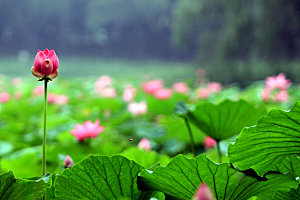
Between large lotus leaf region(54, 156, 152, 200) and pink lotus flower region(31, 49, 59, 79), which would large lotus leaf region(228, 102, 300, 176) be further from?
pink lotus flower region(31, 49, 59, 79)

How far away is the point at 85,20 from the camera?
18094 millimetres

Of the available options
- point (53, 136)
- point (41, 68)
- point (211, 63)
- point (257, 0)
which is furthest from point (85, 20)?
point (41, 68)

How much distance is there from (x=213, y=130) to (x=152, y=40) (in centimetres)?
1817

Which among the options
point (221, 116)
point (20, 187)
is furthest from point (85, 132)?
point (20, 187)

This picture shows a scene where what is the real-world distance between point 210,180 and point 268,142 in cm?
10

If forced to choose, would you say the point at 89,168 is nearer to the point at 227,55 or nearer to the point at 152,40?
the point at 227,55

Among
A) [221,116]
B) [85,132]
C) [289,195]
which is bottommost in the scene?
[289,195]

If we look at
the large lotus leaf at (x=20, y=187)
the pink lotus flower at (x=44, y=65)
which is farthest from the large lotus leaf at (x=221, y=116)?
the large lotus leaf at (x=20, y=187)

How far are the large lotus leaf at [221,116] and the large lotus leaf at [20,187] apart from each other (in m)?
0.38

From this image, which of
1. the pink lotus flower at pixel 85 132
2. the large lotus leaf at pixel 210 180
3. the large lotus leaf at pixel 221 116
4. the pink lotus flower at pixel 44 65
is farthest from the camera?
the pink lotus flower at pixel 85 132

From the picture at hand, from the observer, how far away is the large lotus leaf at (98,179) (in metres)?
0.46

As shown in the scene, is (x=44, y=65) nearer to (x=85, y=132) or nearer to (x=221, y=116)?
(x=221, y=116)

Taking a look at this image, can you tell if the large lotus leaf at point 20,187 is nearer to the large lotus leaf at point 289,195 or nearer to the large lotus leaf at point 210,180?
the large lotus leaf at point 210,180

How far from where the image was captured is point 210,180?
45 cm
